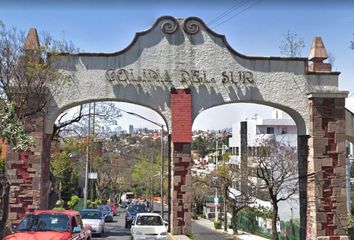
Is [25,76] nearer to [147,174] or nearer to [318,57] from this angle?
[318,57]

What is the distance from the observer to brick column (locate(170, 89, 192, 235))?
19.3m

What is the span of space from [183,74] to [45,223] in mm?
9219

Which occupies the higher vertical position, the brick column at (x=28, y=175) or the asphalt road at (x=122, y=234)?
the brick column at (x=28, y=175)

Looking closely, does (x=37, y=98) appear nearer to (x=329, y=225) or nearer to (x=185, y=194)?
(x=185, y=194)

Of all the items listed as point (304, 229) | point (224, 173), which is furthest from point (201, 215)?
point (304, 229)

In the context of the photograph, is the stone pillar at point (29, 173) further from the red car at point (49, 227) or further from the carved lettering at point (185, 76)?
the red car at point (49, 227)

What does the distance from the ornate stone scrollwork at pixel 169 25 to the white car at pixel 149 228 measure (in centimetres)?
764

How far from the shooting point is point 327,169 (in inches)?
784

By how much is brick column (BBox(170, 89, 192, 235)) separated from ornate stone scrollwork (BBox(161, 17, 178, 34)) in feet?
8.10

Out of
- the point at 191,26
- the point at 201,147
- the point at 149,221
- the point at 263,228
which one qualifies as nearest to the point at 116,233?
the point at 149,221

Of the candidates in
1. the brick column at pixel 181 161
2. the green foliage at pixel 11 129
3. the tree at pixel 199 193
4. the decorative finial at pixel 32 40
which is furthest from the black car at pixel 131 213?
the tree at pixel 199 193

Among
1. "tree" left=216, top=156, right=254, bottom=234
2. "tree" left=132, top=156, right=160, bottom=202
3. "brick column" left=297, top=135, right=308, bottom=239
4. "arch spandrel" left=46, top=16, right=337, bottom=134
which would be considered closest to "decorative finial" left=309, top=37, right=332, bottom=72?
"arch spandrel" left=46, top=16, right=337, bottom=134

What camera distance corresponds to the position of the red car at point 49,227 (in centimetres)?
1198

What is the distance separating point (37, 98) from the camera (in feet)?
59.0
